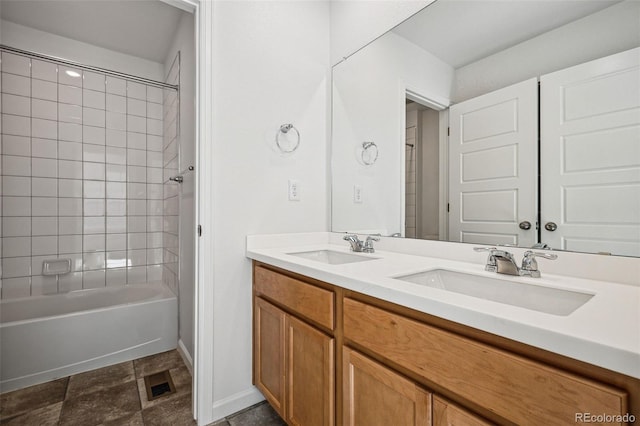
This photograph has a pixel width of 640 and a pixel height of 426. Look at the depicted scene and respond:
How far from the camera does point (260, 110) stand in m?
1.60

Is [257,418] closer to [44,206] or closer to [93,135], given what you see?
[44,206]

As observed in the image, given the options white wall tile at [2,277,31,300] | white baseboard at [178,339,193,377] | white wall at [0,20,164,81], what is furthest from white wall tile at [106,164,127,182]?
white baseboard at [178,339,193,377]

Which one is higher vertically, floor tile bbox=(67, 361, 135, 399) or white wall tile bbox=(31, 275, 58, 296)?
white wall tile bbox=(31, 275, 58, 296)

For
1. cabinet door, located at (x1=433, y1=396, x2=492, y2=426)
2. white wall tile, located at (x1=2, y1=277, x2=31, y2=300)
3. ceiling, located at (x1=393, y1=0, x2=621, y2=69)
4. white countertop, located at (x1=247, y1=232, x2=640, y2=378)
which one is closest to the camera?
white countertop, located at (x1=247, y1=232, x2=640, y2=378)

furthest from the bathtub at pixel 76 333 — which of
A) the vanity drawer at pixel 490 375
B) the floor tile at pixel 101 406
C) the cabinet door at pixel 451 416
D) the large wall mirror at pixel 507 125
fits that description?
the cabinet door at pixel 451 416

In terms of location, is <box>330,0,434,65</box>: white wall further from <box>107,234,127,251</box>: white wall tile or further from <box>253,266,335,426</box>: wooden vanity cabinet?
<box>107,234,127,251</box>: white wall tile

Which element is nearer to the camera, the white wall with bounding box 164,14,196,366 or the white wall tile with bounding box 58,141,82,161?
the white wall with bounding box 164,14,196,366

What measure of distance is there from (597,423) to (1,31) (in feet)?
12.4

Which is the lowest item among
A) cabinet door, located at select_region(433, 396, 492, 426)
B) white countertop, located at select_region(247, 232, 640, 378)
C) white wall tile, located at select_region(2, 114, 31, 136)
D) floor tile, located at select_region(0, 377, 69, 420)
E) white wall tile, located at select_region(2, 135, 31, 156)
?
floor tile, located at select_region(0, 377, 69, 420)

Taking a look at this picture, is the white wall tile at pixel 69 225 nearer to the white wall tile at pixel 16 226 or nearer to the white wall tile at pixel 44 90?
the white wall tile at pixel 16 226

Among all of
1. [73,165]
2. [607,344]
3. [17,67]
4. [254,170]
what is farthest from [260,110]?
[17,67]

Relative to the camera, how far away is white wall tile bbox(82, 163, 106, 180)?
8.30 feet

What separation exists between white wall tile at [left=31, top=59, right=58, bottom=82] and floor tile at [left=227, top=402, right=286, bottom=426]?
2.97 metres

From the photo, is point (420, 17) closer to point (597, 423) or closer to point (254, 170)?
point (254, 170)
